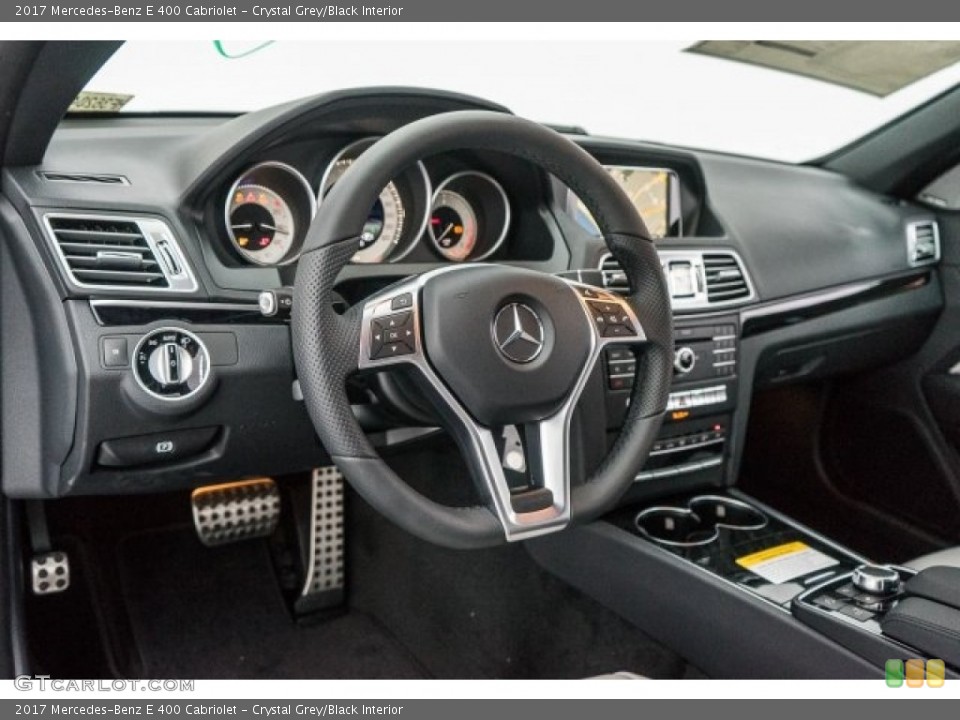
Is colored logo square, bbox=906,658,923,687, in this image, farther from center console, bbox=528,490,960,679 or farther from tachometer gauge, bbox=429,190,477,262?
tachometer gauge, bbox=429,190,477,262

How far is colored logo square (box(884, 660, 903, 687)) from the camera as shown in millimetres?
1262

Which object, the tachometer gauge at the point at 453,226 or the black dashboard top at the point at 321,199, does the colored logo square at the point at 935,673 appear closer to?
the black dashboard top at the point at 321,199

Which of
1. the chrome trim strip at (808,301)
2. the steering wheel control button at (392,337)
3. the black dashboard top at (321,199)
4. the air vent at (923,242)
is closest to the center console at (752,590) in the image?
the chrome trim strip at (808,301)

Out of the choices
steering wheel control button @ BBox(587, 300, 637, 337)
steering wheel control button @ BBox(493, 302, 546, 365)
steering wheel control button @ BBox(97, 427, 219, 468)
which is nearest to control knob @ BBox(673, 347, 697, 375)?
steering wheel control button @ BBox(587, 300, 637, 337)

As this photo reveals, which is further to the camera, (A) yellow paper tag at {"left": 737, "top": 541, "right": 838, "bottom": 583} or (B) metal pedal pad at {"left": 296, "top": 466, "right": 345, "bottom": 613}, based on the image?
(B) metal pedal pad at {"left": 296, "top": 466, "right": 345, "bottom": 613}

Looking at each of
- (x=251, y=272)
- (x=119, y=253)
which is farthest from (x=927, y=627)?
(x=119, y=253)

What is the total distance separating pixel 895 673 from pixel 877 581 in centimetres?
17

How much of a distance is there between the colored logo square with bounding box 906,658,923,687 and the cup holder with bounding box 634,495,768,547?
1.40ft

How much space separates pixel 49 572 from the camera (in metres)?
1.77

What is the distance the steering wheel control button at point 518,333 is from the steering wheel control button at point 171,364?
438 mm

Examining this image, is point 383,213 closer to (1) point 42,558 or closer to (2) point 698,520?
(2) point 698,520

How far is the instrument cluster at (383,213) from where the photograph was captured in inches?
57.0

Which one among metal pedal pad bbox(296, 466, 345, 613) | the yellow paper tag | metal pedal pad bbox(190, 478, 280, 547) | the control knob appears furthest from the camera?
metal pedal pad bbox(296, 466, 345, 613)
